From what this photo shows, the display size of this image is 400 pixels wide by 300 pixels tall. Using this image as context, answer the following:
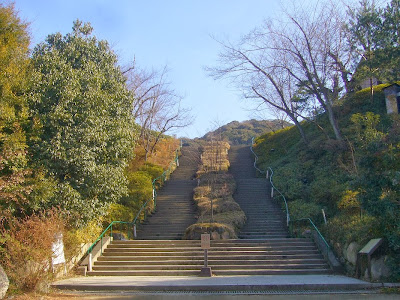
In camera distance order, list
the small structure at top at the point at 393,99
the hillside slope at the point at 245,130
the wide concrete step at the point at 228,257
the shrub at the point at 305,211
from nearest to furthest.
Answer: the wide concrete step at the point at 228,257 < the shrub at the point at 305,211 < the small structure at top at the point at 393,99 < the hillside slope at the point at 245,130

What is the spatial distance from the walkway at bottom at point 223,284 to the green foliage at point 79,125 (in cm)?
282

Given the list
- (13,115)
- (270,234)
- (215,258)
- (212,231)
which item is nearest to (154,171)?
(212,231)

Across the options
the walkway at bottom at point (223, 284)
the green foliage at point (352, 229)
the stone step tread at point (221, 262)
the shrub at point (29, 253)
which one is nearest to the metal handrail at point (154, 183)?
the stone step tread at point (221, 262)

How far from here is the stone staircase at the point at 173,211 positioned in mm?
19128

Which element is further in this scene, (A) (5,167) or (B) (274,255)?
(B) (274,255)

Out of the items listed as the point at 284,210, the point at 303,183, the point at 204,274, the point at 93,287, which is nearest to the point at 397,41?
the point at 303,183

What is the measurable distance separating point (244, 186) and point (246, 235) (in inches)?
269

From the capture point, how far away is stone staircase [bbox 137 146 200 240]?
19128 mm

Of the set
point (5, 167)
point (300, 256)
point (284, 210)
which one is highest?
point (5, 167)

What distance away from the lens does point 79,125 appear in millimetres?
14133

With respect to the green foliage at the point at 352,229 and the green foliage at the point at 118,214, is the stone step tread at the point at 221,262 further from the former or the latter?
the green foliage at the point at 118,214

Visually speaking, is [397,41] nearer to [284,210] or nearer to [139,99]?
[284,210]

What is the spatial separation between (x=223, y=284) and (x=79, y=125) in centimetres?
703

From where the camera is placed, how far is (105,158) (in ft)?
51.1
